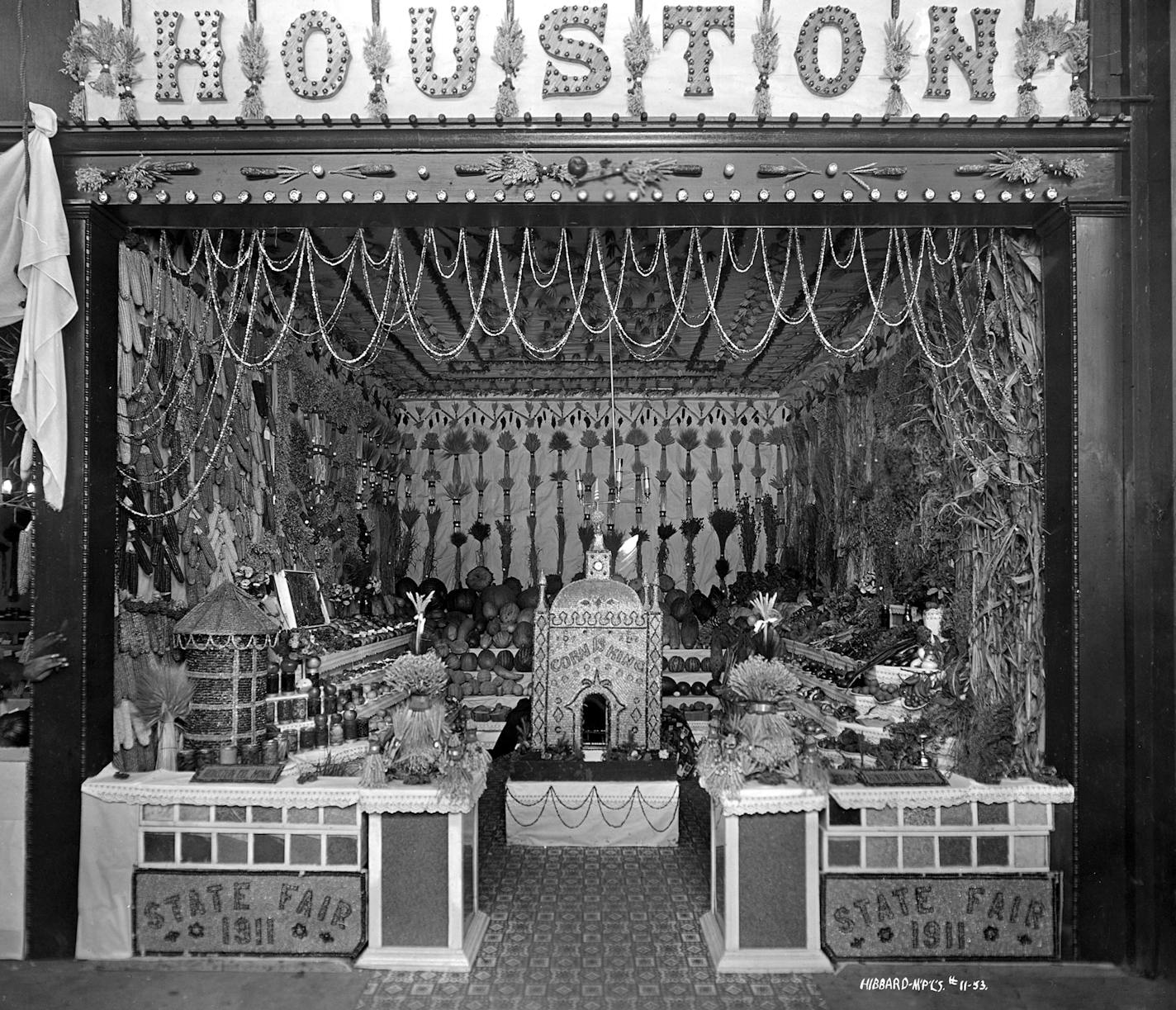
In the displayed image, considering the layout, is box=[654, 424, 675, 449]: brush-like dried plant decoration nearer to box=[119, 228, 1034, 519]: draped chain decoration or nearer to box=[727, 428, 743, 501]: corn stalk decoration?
box=[727, 428, 743, 501]: corn stalk decoration

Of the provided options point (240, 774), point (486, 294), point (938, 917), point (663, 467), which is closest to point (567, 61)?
point (486, 294)

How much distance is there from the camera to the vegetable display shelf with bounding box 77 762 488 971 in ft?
15.3

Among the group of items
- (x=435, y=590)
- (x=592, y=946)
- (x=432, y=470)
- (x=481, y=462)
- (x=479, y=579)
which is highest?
(x=481, y=462)

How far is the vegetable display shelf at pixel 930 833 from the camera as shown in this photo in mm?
4695

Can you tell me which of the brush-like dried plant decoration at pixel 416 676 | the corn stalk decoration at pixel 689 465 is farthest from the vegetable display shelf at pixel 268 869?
the corn stalk decoration at pixel 689 465

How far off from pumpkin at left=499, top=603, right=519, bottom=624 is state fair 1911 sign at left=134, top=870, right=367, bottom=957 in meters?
6.27

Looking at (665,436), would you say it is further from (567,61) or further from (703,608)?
(567,61)

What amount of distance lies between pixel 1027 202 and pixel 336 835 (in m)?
4.98

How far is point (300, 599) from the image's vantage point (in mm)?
7727

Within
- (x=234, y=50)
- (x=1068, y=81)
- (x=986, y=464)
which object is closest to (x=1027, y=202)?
(x=1068, y=81)

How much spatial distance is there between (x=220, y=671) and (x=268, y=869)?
1219 mm

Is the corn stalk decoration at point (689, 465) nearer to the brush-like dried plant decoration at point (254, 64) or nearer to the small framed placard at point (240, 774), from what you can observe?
the small framed placard at point (240, 774)

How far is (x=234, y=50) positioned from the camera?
4773 millimetres

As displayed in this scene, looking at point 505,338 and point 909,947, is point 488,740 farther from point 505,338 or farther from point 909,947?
point 909,947
